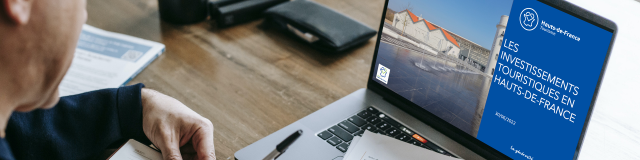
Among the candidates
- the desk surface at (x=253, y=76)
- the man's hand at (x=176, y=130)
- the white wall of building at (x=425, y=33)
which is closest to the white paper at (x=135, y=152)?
the man's hand at (x=176, y=130)

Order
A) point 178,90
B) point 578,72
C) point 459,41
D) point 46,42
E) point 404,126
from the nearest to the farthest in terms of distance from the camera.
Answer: point 46,42 → point 578,72 → point 459,41 → point 404,126 → point 178,90

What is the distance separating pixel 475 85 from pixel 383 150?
18 cm

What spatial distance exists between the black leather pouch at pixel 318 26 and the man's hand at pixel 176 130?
45 centimetres

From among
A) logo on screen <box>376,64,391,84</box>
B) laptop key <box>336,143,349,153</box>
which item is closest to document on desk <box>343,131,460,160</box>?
laptop key <box>336,143,349,153</box>

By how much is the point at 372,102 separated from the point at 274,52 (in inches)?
14.2

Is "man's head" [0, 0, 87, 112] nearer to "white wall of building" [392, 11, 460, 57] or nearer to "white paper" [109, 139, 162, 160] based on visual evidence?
"white paper" [109, 139, 162, 160]

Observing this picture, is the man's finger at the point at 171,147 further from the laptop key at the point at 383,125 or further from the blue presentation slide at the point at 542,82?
the blue presentation slide at the point at 542,82

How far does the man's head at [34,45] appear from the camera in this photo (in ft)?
1.35

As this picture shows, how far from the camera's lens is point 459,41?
2.51ft

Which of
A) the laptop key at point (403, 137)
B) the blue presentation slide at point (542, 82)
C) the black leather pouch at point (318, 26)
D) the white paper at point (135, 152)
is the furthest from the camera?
the black leather pouch at point (318, 26)

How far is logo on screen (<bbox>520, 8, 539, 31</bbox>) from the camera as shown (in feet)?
2.21

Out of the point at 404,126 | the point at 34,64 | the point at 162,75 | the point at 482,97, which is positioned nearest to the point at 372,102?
the point at 404,126

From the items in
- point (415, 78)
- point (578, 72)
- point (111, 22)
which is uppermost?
point (578, 72)

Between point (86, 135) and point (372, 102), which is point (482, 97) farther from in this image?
point (86, 135)
